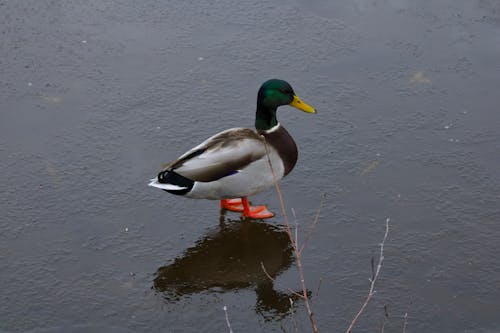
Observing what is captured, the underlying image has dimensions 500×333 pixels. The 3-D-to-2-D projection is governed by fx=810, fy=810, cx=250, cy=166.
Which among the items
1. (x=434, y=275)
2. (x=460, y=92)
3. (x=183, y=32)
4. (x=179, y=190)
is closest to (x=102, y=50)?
(x=183, y=32)

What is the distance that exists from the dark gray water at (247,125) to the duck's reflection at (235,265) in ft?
0.04

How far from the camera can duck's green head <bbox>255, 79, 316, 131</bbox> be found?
5340mm

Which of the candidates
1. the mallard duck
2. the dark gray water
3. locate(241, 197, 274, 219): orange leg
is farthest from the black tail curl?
locate(241, 197, 274, 219): orange leg

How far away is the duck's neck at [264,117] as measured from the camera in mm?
5383

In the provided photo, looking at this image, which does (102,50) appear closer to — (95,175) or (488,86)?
(95,175)

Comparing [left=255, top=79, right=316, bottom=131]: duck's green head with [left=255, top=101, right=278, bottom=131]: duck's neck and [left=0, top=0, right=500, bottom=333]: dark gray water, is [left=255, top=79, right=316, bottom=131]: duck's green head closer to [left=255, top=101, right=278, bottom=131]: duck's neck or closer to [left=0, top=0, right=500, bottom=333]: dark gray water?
[left=255, top=101, right=278, bottom=131]: duck's neck

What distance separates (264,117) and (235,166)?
1.58ft

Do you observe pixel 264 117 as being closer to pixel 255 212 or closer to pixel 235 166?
pixel 235 166

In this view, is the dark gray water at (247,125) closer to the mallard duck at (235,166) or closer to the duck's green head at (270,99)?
the mallard duck at (235,166)

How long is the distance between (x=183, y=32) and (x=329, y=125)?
74.7 inches

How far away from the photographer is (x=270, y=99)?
5359 millimetres

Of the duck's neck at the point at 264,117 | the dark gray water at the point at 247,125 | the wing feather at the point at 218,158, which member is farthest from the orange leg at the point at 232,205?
the duck's neck at the point at 264,117

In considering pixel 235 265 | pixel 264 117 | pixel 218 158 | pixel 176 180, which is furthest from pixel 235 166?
pixel 235 265

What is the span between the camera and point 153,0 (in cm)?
779
